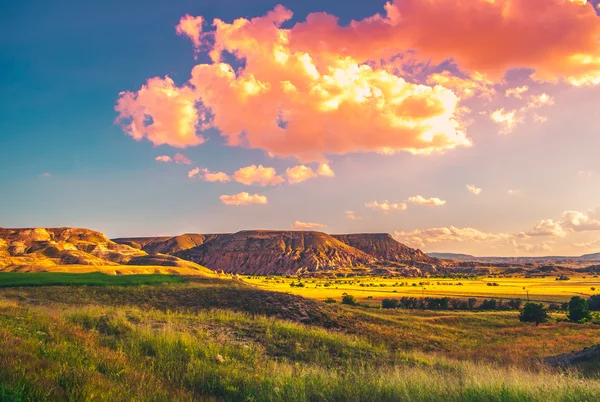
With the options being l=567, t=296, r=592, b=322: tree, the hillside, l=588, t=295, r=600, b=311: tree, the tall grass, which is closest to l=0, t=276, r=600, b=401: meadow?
the tall grass

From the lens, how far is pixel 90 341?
10750 millimetres

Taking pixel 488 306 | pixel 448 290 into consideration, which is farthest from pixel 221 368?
pixel 448 290

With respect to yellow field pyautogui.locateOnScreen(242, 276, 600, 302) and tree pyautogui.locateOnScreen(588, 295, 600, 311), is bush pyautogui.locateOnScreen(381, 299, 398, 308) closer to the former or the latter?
yellow field pyautogui.locateOnScreen(242, 276, 600, 302)

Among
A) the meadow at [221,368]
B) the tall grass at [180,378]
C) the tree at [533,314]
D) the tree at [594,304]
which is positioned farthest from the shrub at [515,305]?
the tall grass at [180,378]

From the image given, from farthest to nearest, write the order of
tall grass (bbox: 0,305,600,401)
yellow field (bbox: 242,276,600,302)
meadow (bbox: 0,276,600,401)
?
1. yellow field (bbox: 242,276,600,302)
2. meadow (bbox: 0,276,600,401)
3. tall grass (bbox: 0,305,600,401)

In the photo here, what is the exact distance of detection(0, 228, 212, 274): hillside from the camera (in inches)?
4288

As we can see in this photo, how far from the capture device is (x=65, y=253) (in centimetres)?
11969

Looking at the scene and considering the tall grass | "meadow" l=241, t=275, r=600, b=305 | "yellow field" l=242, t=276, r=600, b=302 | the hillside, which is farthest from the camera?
the hillside

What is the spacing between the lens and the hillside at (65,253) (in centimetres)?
10893

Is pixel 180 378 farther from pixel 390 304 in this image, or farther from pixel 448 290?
pixel 448 290

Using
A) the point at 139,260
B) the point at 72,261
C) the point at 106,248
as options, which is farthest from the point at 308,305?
the point at 106,248

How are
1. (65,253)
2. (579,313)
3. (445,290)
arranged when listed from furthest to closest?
(65,253), (445,290), (579,313)

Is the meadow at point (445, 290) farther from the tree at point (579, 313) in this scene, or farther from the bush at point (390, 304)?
the tree at point (579, 313)

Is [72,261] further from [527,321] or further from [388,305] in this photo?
[527,321]
